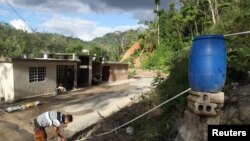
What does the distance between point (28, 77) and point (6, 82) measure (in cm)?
155

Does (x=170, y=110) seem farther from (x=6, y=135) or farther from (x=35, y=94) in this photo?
(x=35, y=94)

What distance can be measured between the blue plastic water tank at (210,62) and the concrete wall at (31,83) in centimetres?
1849

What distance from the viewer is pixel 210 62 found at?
516 cm

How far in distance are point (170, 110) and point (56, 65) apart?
19257mm

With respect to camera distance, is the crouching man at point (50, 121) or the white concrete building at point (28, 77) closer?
the crouching man at point (50, 121)

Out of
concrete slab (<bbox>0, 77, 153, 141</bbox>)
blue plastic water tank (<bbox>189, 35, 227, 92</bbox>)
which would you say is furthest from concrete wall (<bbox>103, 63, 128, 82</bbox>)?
blue plastic water tank (<bbox>189, 35, 227, 92</bbox>)

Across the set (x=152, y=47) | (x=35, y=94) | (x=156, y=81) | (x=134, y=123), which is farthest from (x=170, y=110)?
(x=152, y=47)

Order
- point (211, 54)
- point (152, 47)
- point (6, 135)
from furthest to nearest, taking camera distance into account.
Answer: point (152, 47) < point (6, 135) < point (211, 54)

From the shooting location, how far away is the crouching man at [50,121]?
9.08m

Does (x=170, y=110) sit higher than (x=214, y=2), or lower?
lower

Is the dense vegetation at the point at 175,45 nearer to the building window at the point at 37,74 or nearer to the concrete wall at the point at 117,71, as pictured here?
the concrete wall at the point at 117,71

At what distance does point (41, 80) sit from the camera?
24656 mm

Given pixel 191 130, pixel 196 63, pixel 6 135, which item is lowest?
pixel 6 135

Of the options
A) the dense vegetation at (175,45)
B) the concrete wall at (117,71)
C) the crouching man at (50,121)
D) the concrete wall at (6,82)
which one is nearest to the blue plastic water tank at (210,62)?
the dense vegetation at (175,45)
